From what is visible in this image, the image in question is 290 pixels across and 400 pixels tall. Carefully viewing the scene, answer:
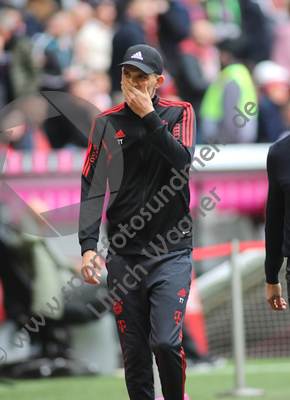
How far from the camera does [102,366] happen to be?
267 inches

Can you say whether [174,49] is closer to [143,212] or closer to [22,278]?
[22,278]

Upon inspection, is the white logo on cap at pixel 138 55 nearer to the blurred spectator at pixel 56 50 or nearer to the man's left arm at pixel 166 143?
the man's left arm at pixel 166 143

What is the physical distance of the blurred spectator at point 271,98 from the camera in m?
9.71

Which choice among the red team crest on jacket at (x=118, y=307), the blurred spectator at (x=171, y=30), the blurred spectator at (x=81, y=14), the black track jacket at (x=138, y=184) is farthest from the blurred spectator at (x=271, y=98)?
the red team crest on jacket at (x=118, y=307)

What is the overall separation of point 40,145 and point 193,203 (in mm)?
2284

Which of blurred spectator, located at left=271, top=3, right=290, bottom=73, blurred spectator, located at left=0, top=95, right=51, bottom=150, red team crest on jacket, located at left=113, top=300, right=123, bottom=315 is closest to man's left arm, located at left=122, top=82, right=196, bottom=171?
red team crest on jacket, located at left=113, top=300, right=123, bottom=315

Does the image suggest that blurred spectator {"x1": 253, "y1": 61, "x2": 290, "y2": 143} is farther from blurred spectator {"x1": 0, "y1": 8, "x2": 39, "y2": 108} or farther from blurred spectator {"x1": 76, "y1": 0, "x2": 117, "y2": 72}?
blurred spectator {"x1": 0, "y1": 8, "x2": 39, "y2": 108}

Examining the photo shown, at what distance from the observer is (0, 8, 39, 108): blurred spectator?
361 inches

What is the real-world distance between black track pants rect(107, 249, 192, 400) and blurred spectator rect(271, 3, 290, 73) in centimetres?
848

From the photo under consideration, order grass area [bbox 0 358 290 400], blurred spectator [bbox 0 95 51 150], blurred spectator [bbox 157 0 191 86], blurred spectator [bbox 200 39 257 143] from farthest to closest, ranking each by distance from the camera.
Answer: blurred spectator [bbox 157 0 191 86] < blurred spectator [bbox 200 39 257 143] < blurred spectator [bbox 0 95 51 150] < grass area [bbox 0 358 290 400]

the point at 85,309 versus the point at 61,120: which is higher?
the point at 61,120

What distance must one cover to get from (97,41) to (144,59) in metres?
7.39

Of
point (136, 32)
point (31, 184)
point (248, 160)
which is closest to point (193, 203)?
point (248, 160)

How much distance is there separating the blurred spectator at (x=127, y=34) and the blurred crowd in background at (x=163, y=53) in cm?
2
